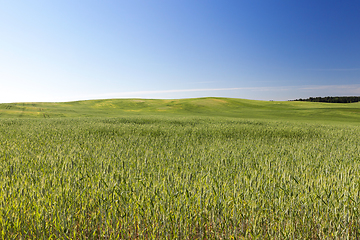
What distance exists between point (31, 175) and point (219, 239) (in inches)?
138

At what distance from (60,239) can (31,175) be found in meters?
1.94

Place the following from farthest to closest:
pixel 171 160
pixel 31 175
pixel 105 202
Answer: pixel 171 160 < pixel 31 175 < pixel 105 202

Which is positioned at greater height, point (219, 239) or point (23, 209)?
point (23, 209)

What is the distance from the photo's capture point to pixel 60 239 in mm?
2240

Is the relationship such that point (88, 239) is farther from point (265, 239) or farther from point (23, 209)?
point (265, 239)

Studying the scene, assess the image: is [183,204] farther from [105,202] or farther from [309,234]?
[309,234]

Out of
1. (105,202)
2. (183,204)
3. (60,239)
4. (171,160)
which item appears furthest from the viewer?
(171,160)

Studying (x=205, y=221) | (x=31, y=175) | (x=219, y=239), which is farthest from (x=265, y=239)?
(x=31, y=175)

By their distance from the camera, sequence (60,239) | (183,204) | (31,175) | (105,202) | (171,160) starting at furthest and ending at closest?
(171,160) < (31,175) < (105,202) < (183,204) < (60,239)

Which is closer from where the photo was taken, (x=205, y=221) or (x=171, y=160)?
(x=205, y=221)

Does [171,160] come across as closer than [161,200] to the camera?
No

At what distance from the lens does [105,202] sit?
265cm

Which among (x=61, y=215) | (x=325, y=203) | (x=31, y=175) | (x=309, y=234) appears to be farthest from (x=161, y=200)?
(x=31, y=175)

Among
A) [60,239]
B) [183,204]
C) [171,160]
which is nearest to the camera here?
[60,239]
